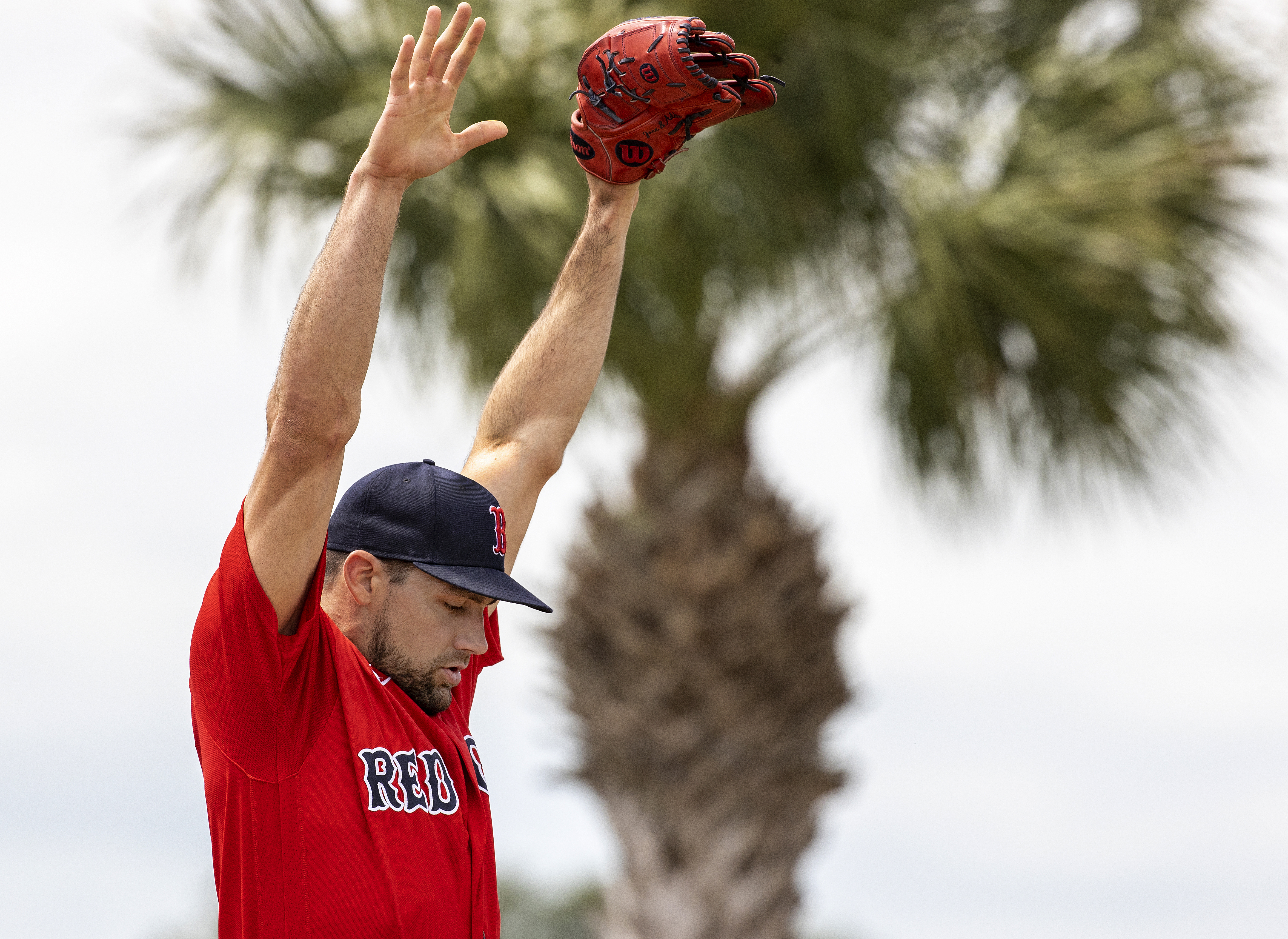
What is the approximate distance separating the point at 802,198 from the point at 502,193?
4.15ft

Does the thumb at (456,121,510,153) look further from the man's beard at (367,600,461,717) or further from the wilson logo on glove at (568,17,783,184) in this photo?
the man's beard at (367,600,461,717)

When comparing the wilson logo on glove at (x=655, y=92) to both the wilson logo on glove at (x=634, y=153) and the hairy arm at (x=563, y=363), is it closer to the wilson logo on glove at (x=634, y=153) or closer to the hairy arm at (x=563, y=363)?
the wilson logo on glove at (x=634, y=153)

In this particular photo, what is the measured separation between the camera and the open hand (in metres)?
2.09

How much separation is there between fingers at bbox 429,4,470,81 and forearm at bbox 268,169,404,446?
0.30 metres

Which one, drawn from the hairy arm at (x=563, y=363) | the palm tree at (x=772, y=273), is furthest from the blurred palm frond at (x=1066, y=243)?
the hairy arm at (x=563, y=363)

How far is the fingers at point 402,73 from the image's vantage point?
2139 mm

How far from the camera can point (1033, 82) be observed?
241 inches

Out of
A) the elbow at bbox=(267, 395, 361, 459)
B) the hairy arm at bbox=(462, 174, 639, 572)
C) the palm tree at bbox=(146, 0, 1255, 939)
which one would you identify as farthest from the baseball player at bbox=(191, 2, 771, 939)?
the palm tree at bbox=(146, 0, 1255, 939)

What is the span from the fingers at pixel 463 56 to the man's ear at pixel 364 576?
77 cm

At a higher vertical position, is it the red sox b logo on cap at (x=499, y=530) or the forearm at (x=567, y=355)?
the forearm at (x=567, y=355)

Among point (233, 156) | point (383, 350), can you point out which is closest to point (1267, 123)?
point (383, 350)

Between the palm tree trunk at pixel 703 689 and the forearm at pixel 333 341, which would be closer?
the forearm at pixel 333 341

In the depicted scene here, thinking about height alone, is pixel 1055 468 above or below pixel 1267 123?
below

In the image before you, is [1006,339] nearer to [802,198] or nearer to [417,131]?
[802,198]
